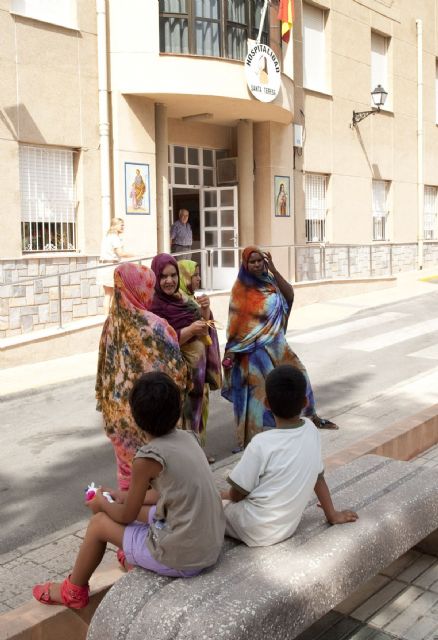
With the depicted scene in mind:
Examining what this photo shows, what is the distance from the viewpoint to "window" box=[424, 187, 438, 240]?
24672mm

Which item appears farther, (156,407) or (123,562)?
(123,562)

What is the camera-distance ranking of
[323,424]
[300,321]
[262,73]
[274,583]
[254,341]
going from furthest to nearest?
1. [262,73]
2. [300,321]
3. [323,424]
4. [254,341]
5. [274,583]

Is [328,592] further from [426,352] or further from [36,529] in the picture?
[426,352]

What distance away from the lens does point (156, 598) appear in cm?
298

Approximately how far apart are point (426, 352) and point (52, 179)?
6825 mm

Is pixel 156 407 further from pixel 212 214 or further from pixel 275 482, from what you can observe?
pixel 212 214

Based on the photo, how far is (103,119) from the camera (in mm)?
13844

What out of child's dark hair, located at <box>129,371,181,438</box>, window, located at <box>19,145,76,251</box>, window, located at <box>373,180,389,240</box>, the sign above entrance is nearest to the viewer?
child's dark hair, located at <box>129,371,181,438</box>

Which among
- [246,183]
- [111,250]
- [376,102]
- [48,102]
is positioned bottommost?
[111,250]

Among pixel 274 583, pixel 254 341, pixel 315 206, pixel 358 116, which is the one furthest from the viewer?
pixel 358 116

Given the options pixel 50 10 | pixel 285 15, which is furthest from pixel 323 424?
pixel 285 15

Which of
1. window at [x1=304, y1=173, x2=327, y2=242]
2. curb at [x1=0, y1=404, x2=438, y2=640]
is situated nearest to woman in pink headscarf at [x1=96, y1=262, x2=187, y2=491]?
curb at [x1=0, y1=404, x2=438, y2=640]

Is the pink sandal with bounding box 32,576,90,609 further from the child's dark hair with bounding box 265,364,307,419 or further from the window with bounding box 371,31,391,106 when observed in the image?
the window with bounding box 371,31,391,106

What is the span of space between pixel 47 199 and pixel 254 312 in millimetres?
7833
